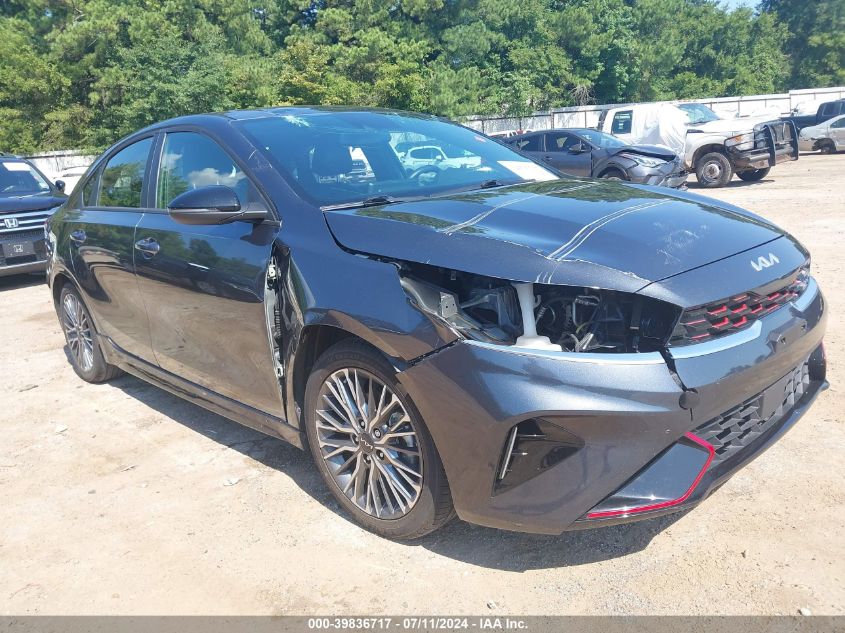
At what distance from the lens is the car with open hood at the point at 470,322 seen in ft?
7.62

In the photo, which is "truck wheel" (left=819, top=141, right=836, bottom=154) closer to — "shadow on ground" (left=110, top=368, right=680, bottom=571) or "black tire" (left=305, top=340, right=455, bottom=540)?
"shadow on ground" (left=110, top=368, right=680, bottom=571)

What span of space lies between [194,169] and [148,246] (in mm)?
481

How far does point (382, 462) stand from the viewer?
112 inches

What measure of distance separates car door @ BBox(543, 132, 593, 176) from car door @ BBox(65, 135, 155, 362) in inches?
416

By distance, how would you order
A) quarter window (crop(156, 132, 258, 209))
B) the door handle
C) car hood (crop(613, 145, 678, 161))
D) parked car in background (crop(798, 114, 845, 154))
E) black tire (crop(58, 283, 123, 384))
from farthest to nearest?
1. parked car in background (crop(798, 114, 845, 154))
2. car hood (crop(613, 145, 678, 161))
3. black tire (crop(58, 283, 123, 384))
4. the door handle
5. quarter window (crop(156, 132, 258, 209))

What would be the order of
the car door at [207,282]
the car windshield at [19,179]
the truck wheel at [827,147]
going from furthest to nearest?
the truck wheel at [827,147] < the car windshield at [19,179] < the car door at [207,282]

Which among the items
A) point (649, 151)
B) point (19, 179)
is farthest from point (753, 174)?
point (19, 179)

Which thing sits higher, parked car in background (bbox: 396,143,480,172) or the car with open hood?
parked car in background (bbox: 396,143,480,172)

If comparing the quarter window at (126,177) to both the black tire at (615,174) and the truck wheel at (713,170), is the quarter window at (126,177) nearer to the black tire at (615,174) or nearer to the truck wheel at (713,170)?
the black tire at (615,174)

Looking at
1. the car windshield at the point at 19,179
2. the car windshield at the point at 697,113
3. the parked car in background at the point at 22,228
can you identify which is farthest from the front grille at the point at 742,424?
the car windshield at the point at 697,113

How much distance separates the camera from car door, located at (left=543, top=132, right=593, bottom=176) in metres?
14.4

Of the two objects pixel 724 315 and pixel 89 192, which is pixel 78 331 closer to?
pixel 89 192

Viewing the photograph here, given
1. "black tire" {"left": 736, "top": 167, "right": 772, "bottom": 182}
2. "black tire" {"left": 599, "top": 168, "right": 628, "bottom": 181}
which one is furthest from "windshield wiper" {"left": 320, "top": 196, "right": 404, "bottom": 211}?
"black tire" {"left": 736, "top": 167, "right": 772, "bottom": 182}

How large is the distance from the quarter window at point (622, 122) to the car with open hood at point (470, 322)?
55.2 feet
